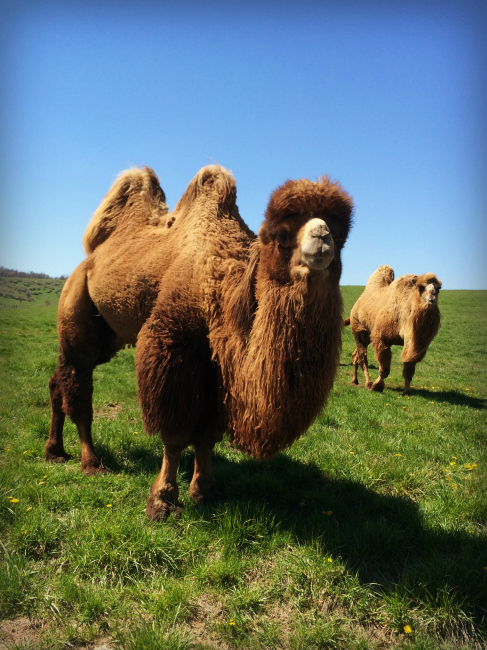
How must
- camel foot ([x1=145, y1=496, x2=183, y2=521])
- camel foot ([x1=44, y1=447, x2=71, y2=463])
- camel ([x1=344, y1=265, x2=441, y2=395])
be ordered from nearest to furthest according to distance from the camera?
camel foot ([x1=145, y1=496, x2=183, y2=521]) → camel foot ([x1=44, y1=447, x2=71, y2=463]) → camel ([x1=344, y1=265, x2=441, y2=395])

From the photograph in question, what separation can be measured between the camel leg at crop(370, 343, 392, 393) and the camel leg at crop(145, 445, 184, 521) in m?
7.11

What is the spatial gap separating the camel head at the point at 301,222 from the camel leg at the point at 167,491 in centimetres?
174

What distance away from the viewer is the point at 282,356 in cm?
275

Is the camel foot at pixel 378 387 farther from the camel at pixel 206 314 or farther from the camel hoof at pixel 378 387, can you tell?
the camel at pixel 206 314

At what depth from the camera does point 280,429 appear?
287 cm

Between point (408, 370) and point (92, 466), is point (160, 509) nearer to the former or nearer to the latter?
point (92, 466)

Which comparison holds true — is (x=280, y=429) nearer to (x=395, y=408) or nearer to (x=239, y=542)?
(x=239, y=542)

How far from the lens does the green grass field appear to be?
2344 millimetres

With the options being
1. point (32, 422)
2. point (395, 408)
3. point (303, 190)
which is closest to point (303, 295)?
point (303, 190)

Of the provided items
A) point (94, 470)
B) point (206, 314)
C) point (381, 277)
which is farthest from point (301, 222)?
point (381, 277)

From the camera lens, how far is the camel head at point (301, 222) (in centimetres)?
260

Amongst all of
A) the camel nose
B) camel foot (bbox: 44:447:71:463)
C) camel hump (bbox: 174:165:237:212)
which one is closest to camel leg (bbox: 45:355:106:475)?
camel foot (bbox: 44:447:71:463)

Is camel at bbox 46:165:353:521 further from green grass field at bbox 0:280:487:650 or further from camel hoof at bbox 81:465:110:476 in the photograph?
green grass field at bbox 0:280:487:650

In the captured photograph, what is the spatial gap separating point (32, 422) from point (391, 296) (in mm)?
8179
